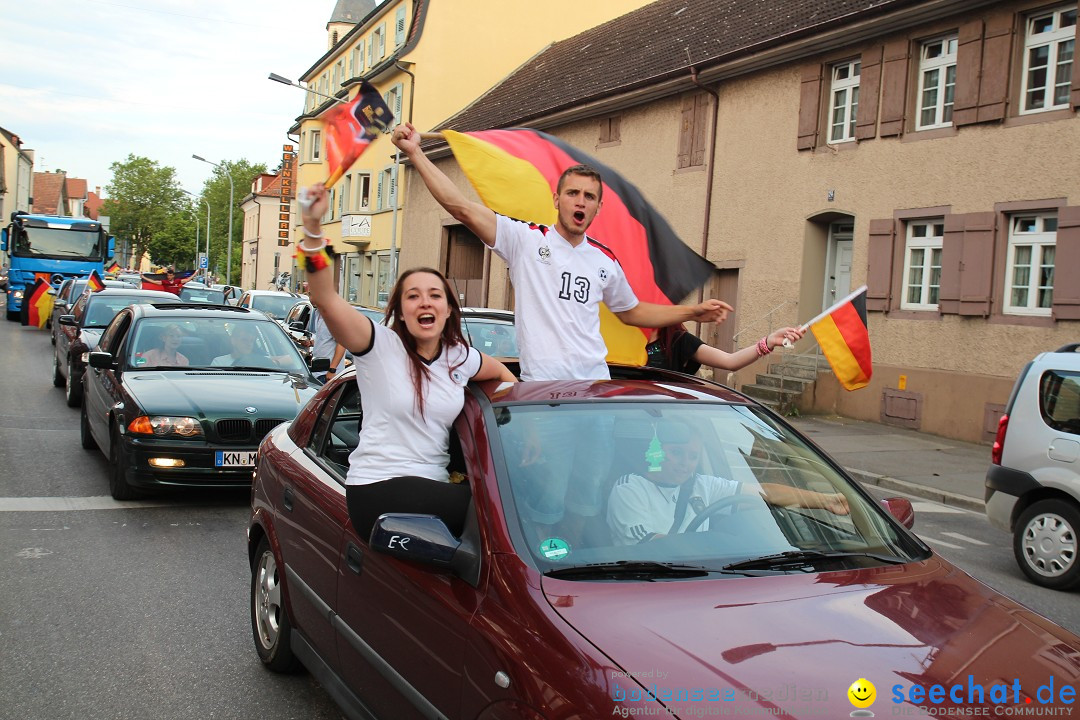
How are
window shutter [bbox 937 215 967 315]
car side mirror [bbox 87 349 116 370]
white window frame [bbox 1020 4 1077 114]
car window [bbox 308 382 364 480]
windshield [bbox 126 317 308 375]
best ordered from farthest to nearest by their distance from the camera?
window shutter [bbox 937 215 967 315] < white window frame [bbox 1020 4 1077 114] < windshield [bbox 126 317 308 375] < car side mirror [bbox 87 349 116 370] < car window [bbox 308 382 364 480]

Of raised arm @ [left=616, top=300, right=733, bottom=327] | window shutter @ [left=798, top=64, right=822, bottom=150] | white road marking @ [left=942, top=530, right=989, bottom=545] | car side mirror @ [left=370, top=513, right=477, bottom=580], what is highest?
window shutter @ [left=798, top=64, right=822, bottom=150]

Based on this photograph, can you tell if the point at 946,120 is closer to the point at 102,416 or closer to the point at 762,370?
the point at 762,370

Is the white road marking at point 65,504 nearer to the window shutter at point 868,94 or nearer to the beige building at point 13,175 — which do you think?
the window shutter at point 868,94

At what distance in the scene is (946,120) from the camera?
16.5 m

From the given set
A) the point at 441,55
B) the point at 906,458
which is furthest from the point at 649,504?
the point at 441,55

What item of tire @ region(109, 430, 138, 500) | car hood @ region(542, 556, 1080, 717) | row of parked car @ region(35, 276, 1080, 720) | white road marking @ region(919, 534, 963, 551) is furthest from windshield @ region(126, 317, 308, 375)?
car hood @ region(542, 556, 1080, 717)

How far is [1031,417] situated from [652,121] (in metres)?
17.3

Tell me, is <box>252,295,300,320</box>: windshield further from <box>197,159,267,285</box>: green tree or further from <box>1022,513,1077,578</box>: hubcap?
<box>197,159,267,285</box>: green tree

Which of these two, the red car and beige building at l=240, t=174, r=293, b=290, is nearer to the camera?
the red car

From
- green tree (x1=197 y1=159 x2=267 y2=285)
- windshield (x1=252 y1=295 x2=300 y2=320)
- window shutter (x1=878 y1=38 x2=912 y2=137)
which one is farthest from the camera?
green tree (x1=197 y1=159 x2=267 y2=285)

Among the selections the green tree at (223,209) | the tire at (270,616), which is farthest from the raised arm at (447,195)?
the green tree at (223,209)

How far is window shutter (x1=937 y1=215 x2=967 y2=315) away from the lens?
52.3 feet

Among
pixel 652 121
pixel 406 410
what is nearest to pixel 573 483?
pixel 406 410

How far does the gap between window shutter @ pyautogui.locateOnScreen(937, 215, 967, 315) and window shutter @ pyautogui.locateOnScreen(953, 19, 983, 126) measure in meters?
1.64
